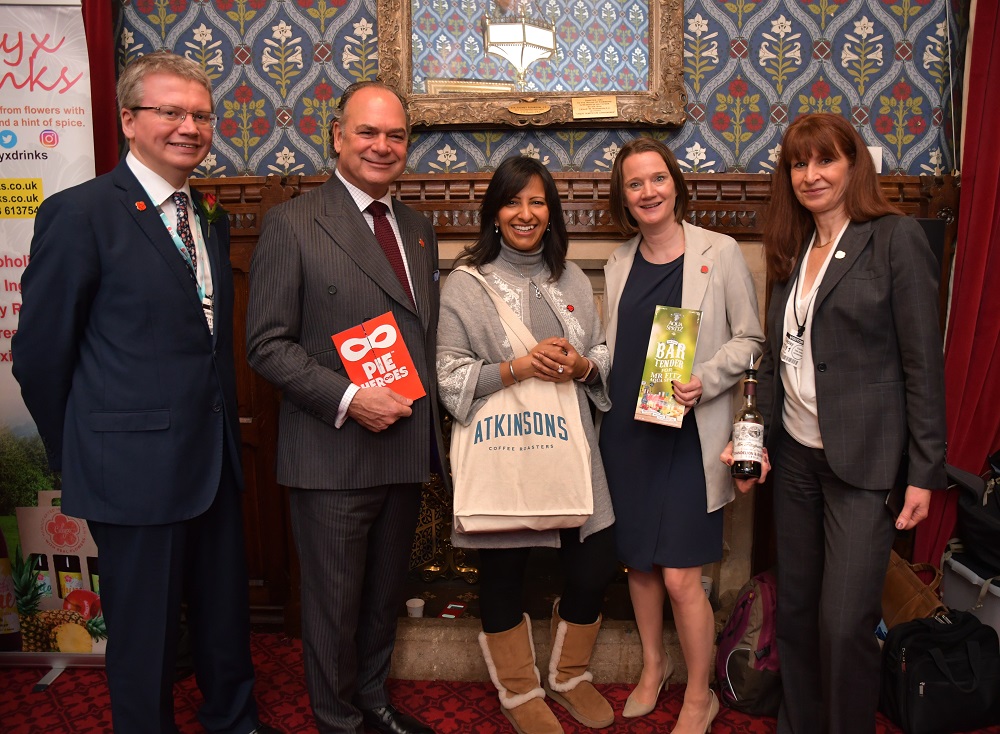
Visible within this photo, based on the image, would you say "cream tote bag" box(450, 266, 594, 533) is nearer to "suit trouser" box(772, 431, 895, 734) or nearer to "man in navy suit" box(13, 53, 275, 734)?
"suit trouser" box(772, 431, 895, 734)

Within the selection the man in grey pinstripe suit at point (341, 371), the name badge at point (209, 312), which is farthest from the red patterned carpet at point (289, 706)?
the name badge at point (209, 312)

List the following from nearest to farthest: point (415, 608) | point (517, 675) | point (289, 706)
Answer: point (517, 675) → point (289, 706) → point (415, 608)

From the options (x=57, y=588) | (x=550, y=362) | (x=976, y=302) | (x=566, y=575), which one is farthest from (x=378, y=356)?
(x=976, y=302)

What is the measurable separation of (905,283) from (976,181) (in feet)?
4.29

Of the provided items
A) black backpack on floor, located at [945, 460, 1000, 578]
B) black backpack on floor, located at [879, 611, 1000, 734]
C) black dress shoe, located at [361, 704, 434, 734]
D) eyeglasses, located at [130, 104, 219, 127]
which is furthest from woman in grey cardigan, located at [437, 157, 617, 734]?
black backpack on floor, located at [945, 460, 1000, 578]

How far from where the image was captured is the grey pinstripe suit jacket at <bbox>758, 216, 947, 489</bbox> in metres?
1.79

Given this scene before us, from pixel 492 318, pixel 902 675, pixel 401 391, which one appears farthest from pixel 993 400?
pixel 401 391

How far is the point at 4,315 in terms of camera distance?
8.50ft

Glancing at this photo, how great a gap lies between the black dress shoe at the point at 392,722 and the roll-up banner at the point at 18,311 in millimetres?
1159

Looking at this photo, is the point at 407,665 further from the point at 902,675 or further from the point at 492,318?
the point at 902,675

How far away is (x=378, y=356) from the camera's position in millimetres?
1945

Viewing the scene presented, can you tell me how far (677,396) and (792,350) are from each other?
1.09ft

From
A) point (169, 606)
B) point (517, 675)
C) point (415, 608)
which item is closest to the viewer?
point (169, 606)

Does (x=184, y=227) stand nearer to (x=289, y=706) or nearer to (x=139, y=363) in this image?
(x=139, y=363)
